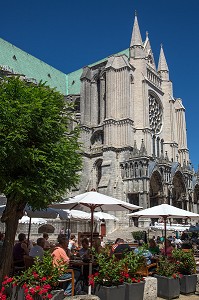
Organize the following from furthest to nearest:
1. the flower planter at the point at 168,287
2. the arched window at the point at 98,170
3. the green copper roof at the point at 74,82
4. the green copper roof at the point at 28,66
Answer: the green copper roof at the point at 74,82 → the green copper roof at the point at 28,66 → the arched window at the point at 98,170 → the flower planter at the point at 168,287

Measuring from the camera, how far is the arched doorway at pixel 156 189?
33656 mm

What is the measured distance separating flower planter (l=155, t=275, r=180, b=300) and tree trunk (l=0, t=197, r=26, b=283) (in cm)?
359

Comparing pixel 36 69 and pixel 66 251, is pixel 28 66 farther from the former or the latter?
pixel 66 251

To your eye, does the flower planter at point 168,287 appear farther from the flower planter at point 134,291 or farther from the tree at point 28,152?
the tree at point 28,152

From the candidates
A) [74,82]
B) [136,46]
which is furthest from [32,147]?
[74,82]

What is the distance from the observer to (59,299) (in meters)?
5.30

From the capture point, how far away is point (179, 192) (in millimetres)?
37281

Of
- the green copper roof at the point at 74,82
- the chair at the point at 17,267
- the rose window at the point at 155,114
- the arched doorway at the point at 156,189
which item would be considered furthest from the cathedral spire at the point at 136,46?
the chair at the point at 17,267

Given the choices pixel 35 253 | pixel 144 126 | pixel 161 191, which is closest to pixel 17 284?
pixel 35 253

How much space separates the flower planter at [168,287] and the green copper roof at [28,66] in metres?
36.1

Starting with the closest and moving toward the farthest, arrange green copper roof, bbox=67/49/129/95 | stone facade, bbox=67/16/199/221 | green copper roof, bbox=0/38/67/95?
stone facade, bbox=67/16/199/221 < green copper roof, bbox=0/38/67/95 < green copper roof, bbox=67/49/129/95

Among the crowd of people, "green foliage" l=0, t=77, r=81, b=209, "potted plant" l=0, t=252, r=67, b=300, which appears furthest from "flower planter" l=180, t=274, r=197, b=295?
"green foliage" l=0, t=77, r=81, b=209

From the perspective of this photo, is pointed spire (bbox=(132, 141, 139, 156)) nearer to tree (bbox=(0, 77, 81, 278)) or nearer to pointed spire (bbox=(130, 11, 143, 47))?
pointed spire (bbox=(130, 11, 143, 47))

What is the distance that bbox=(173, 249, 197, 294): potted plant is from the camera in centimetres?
773
